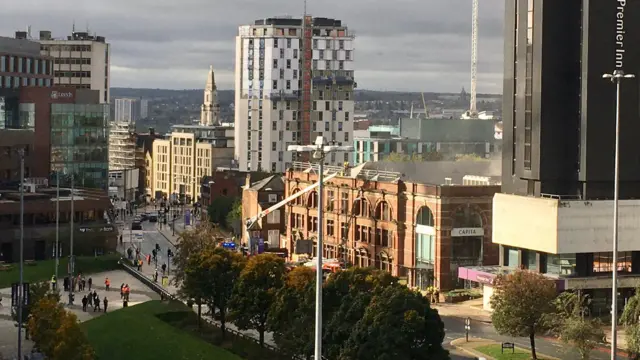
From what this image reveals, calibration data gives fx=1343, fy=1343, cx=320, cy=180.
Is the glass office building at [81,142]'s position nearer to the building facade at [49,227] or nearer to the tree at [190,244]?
the building facade at [49,227]

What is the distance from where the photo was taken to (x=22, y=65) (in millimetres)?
182750

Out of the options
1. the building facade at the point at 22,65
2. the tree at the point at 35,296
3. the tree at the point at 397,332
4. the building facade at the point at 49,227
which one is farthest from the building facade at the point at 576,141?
the building facade at the point at 22,65

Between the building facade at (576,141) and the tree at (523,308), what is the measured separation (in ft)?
54.3

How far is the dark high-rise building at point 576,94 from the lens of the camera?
319ft

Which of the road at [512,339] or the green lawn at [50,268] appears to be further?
the green lawn at [50,268]

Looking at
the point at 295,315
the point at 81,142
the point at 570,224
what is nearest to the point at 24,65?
the point at 81,142

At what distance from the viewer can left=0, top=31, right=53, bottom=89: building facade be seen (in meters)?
177

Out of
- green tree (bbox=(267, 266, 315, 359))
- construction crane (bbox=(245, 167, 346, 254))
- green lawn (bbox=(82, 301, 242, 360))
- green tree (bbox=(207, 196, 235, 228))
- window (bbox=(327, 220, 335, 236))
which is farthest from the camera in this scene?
green tree (bbox=(207, 196, 235, 228))

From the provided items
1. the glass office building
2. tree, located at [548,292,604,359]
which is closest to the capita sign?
the glass office building

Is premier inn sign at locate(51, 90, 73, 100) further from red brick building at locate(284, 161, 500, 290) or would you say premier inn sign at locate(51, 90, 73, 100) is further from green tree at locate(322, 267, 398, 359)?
green tree at locate(322, 267, 398, 359)

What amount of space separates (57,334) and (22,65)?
122239 mm

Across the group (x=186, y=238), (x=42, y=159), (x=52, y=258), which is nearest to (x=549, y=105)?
(x=186, y=238)

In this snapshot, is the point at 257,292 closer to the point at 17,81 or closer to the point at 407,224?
the point at 407,224

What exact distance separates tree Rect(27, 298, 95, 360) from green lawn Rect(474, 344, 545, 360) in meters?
24.5
